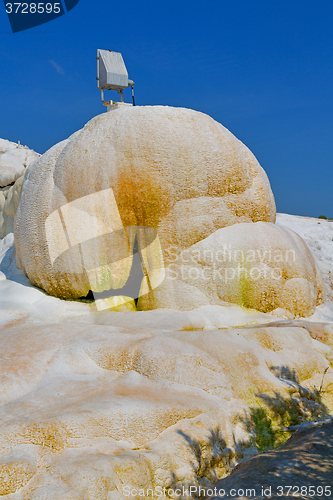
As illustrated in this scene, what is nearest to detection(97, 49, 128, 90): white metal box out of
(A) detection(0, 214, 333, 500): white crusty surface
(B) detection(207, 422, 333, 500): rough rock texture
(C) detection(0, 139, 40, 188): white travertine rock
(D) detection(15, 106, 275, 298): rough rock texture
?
(D) detection(15, 106, 275, 298): rough rock texture

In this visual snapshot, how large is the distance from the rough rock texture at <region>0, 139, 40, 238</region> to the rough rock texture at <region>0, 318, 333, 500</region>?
9.26 meters

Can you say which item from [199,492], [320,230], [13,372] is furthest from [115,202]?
[320,230]

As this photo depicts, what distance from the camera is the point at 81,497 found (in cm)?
228

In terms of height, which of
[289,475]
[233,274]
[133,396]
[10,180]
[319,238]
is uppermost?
[10,180]

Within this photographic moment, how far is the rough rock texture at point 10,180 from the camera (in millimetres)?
13055

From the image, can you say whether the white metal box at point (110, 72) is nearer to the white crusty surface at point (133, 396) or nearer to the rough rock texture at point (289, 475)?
the white crusty surface at point (133, 396)

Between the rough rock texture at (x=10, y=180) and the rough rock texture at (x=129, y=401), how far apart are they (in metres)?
9.26

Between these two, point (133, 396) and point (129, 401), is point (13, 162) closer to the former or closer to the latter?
point (133, 396)

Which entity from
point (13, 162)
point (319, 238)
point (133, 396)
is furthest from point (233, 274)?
point (13, 162)

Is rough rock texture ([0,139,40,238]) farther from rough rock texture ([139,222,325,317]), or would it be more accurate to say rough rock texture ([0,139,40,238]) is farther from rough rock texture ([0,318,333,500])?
rough rock texture ([0,318,333,500])

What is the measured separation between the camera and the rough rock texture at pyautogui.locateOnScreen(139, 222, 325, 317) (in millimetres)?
5992

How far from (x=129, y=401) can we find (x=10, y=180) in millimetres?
15105

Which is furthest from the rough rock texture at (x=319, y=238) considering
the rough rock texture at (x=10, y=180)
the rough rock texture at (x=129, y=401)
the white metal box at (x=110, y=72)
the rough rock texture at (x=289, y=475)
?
the rough rock texture at (x=10, y=180)

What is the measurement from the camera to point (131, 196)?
6008mm
